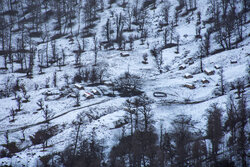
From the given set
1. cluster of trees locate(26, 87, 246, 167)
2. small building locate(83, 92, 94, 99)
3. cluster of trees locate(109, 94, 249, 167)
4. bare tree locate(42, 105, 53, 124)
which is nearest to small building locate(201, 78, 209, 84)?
cluster of trees locate(26, 87, 246, 167)

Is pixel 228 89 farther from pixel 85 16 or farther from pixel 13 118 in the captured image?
pixel 85 16

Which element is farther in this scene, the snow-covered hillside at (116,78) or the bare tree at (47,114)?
the bare tree at (47,114)

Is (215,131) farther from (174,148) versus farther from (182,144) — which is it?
(174,148)

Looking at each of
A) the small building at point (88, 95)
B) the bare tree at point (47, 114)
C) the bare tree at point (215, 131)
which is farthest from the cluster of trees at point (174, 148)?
the small building at point (88, 95)

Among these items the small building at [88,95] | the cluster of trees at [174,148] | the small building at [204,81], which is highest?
the small building at [204,81]

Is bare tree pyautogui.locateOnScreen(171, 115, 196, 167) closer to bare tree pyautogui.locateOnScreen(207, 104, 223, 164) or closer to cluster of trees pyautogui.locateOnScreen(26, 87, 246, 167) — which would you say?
cluster of trees pyautogui.locateOnScreen(26, 87, 246, 167)

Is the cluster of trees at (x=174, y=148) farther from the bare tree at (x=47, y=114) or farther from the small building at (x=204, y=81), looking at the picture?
the small building at (x=204, y=81)

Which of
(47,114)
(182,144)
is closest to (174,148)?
(182,144)

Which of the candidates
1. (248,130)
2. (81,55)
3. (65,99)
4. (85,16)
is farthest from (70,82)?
(85,16)
